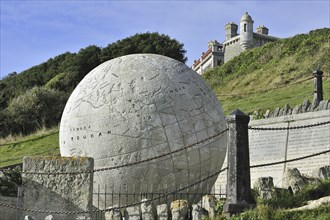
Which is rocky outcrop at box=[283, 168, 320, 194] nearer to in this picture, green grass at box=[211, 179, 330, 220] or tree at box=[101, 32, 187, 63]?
green grass at box=[211, 179, 330, 220]

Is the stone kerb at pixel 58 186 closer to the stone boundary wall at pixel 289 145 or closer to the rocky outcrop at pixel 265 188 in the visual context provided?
the rocky outcrop at pixel 265 188

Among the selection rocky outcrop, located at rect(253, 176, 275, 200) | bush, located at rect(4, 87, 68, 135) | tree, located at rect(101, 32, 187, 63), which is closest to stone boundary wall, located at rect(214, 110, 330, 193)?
rocky outcrop, located at rect(253, 176, 275, 200)

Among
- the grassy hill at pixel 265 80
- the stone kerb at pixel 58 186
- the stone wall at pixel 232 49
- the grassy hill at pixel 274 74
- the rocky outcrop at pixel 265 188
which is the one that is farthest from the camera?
the stone wall at pixel 232 49

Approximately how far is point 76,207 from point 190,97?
303cm

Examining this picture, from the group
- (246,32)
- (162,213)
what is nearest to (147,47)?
(246,32)

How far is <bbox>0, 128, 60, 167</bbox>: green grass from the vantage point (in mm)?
27273

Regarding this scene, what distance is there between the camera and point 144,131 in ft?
38.8

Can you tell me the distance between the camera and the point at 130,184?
1195 centimetres

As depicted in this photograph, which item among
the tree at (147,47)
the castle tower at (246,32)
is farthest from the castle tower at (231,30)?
the tree at (147,47)

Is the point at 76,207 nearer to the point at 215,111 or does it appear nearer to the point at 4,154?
the point at 215,111

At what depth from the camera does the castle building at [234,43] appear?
60.2 meters

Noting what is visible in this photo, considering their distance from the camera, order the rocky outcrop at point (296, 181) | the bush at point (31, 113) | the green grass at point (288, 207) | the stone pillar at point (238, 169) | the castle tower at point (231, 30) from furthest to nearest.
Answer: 1. the castle tower at point (231, 30)
2. the bush at point (31, 113)
3. the rocky outcrop at point (296, 181)
4. the stone pillar at point (238, 169)
5. the green grass at point (288, 207)

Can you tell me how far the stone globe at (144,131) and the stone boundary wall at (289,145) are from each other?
578 cm

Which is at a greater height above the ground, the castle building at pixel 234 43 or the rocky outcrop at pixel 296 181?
the castle building at pixel 234 43
